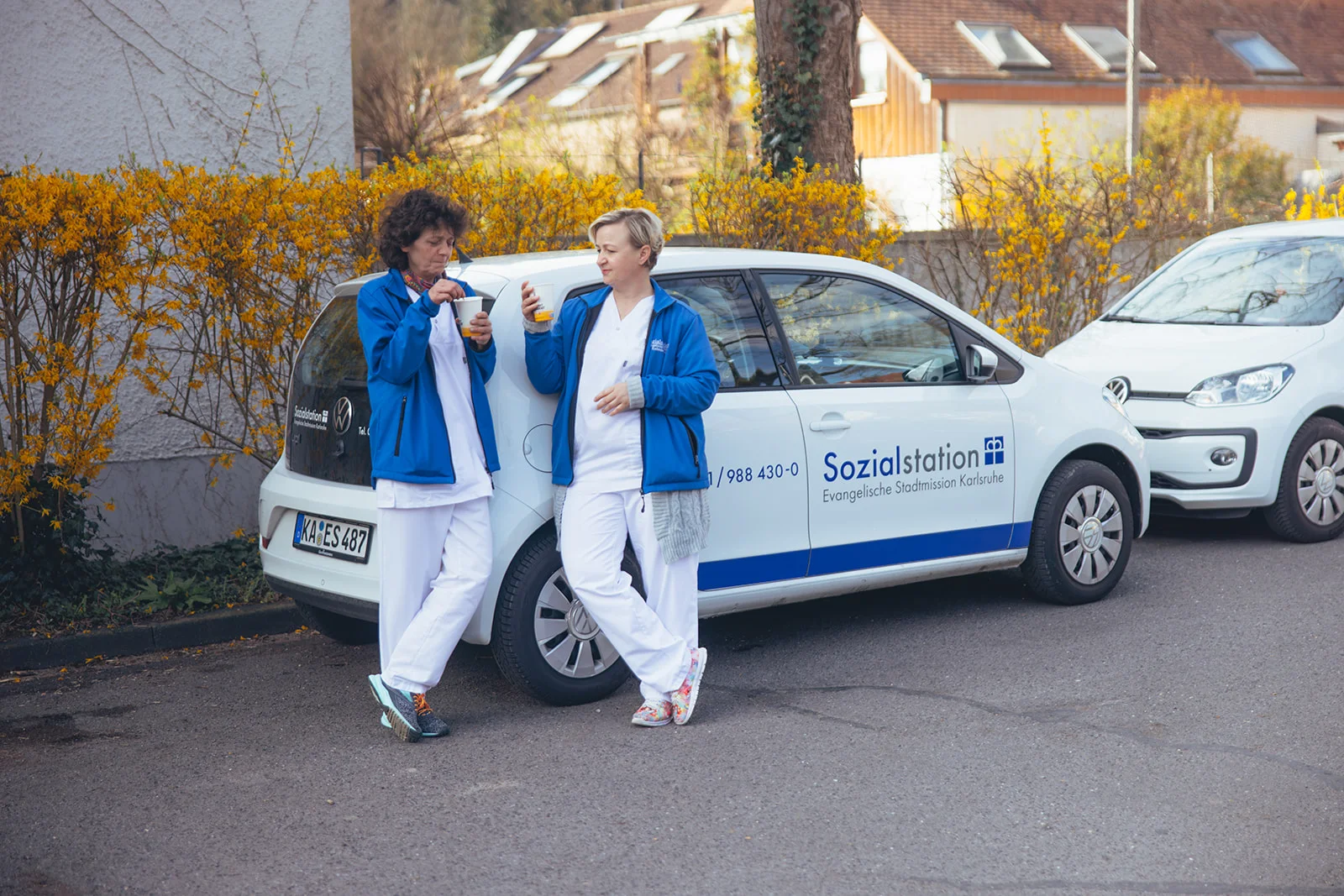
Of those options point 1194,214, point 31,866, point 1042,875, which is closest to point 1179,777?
point 1042,875

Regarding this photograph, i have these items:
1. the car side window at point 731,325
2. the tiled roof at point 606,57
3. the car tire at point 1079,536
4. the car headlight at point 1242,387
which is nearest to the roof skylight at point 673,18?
the tiled roof at point 606,57

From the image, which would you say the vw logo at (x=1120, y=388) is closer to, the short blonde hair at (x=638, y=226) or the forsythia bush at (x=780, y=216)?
the forsythia bush at (x=780, y=216)

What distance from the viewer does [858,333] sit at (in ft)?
20.2

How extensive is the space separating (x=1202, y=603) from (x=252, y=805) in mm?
4419

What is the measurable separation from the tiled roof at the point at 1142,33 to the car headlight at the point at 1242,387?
2562 cm

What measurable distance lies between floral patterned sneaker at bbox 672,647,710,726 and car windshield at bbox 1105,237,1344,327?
4.93m

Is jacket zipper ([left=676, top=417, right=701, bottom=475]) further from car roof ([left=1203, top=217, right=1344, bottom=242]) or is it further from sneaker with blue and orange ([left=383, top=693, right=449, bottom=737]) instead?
car roof ([left=1203, top=217, right=1344, bottom=242])

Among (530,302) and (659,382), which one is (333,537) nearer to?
(530,302)

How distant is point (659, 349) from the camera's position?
506cm

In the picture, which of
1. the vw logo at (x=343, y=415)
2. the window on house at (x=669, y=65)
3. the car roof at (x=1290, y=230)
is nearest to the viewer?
the vw logo at (x=343, y=415)

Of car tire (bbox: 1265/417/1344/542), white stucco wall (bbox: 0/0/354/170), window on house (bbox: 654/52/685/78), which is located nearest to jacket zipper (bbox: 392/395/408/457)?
white stucco wall (bbox: 0/0/354/170)

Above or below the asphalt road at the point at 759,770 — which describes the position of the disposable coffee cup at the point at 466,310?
above

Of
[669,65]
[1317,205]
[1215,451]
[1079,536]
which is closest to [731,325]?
[1079,536]

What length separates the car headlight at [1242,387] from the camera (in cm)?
808
